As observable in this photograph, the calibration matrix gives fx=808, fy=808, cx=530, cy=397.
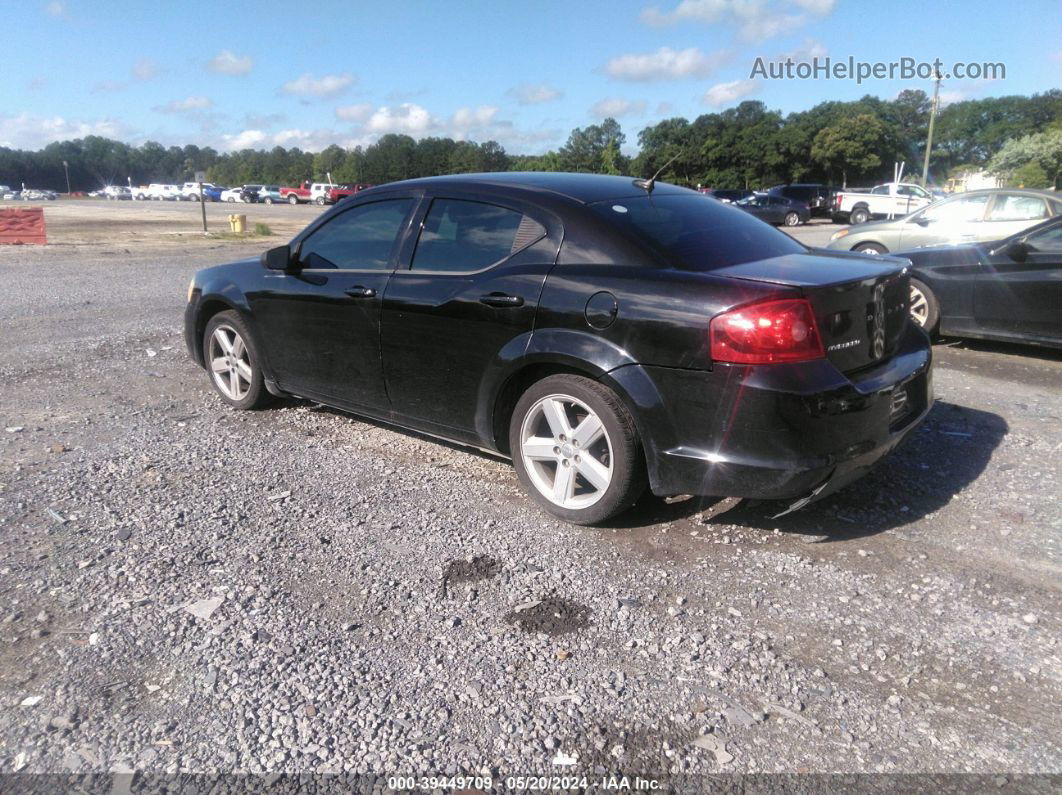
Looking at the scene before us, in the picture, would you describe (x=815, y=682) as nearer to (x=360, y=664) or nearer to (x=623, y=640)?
(x=623, y=640)

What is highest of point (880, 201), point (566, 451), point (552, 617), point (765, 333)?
point (880, 201)

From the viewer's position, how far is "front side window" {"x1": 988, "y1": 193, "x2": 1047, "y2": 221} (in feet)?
38.5

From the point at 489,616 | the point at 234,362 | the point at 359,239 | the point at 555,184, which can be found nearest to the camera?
the point at 489,616

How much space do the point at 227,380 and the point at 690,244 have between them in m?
3.59

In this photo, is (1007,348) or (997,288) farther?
(1007,348)

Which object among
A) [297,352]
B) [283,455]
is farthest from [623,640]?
[297,352]

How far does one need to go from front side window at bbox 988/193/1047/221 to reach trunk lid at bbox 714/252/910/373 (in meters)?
9.33

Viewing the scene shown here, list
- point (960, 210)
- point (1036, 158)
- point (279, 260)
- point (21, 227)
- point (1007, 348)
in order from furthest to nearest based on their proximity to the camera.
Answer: point (1036, 158), point (21, 227), point (960, 210), point (1007, 348), point (279, 260)

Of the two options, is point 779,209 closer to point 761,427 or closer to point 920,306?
point 920,306

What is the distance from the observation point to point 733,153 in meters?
69.2

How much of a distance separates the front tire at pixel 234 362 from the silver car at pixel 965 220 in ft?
30.5

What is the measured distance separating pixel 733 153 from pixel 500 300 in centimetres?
7068

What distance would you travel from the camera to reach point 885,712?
2521 millimetres

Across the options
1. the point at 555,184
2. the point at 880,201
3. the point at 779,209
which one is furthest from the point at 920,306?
the point at 880,201
